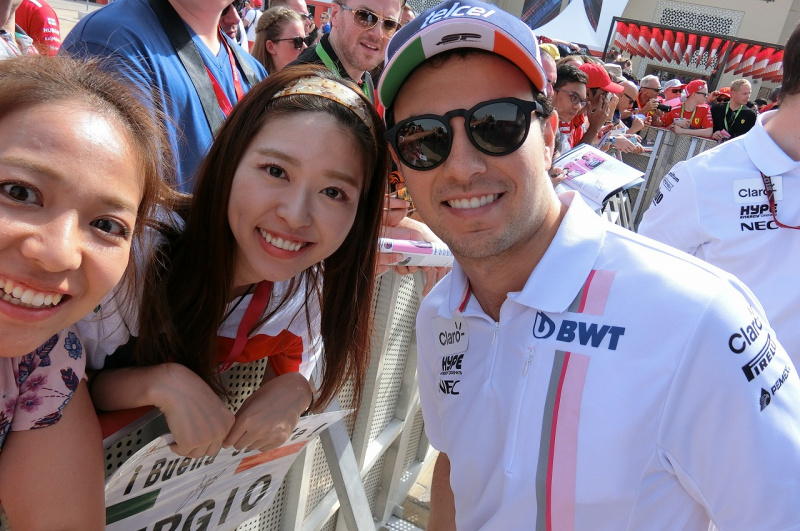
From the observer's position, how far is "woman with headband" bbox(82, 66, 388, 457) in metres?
1.56

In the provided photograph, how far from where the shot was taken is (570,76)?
16.0 ft

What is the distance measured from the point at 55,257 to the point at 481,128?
43.1 inches

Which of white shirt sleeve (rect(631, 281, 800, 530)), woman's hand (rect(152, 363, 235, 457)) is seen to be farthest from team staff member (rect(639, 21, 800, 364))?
woman's hand (rect(152, 363, 235, 457))

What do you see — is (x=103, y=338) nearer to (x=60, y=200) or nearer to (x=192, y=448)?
(x=192, y=448)

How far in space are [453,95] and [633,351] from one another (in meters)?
0.85

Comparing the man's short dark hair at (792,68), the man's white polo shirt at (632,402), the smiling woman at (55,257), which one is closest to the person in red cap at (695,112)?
the man's short dark hair at (792,68)

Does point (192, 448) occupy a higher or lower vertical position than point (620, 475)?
lower

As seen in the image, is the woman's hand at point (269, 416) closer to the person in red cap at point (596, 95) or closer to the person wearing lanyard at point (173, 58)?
the person wearing lanyard at point (173, 58)

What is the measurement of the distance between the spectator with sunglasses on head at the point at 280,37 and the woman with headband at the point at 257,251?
3.23 metres

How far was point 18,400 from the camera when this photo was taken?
123 cm

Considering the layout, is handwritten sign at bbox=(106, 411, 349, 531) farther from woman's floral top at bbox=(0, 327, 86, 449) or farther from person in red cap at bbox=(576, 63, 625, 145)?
person in red cap at bbox=(576, 63, 625, 145)

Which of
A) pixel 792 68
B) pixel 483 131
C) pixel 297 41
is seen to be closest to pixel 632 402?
pixel 483 131

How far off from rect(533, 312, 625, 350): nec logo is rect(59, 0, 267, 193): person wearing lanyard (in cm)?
133

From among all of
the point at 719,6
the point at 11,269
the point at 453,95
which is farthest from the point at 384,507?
the point at 719,6
